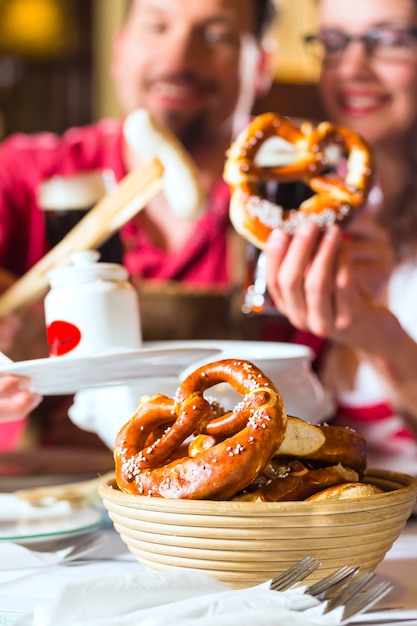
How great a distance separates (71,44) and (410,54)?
7.17 feet

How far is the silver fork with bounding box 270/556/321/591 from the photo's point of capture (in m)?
0.55

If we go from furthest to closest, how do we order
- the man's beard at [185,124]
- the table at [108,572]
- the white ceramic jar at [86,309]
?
the man's beard at [185,124] → the white ceramic jar at [86,309] → the table at [108,572]

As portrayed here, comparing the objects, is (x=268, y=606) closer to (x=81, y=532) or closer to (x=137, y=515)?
(x=137, y=515)

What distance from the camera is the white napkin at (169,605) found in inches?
19.6

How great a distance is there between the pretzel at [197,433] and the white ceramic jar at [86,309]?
23 centimetres

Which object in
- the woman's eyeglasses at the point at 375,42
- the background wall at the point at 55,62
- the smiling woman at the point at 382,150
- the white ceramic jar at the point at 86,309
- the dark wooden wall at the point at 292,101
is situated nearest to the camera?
the white ceramic jar at the point at 86,309

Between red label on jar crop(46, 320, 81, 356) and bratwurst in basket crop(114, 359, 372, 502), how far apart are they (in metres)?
0.24

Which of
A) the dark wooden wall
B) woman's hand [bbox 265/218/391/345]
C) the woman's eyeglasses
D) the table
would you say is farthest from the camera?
the dark wooden wall

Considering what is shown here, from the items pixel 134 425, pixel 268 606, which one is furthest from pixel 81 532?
pixel 268 606

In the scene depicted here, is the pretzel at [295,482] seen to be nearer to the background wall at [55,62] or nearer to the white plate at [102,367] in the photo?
the white plate at [102,367]

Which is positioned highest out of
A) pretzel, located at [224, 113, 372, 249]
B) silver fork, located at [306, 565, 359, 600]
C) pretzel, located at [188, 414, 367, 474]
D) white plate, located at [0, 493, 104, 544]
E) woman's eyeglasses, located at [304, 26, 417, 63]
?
woman's eyeglasses, located at [304, 26, 417, 63]

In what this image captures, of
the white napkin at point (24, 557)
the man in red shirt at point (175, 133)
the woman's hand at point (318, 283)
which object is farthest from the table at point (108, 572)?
the man in red shirt at point (175, 133)

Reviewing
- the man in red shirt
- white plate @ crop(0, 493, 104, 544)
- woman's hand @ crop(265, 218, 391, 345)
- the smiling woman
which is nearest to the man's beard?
the man in red shirt

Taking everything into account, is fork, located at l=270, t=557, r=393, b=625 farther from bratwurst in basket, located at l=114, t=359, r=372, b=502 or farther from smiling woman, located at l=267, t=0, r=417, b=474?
smiling woman, located at l=267, t=0, r=417, b=474
